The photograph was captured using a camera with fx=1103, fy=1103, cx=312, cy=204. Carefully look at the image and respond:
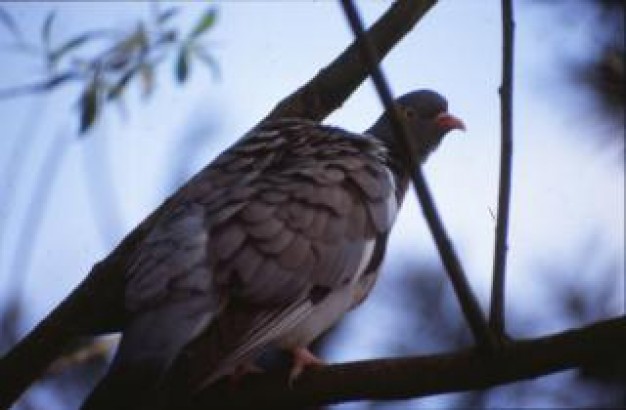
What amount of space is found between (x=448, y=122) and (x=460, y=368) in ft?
8.05

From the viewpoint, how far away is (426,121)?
515 cm

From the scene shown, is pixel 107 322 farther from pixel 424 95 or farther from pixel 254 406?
pixel 424 95

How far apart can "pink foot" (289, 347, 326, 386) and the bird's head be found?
72.3 inches

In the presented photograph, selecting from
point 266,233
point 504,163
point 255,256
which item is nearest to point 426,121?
point 266,233

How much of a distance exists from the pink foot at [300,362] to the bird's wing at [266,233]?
134mm

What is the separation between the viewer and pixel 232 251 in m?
3.28

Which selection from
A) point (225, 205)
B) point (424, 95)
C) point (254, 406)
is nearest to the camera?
point (254, 406)

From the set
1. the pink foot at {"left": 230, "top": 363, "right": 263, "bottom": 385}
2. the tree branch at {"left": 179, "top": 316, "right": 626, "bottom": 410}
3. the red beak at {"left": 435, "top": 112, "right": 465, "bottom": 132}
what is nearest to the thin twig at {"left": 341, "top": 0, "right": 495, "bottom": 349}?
the tree branch at {"left": 179, "top": 316, "right": 626, "bottom": 410}

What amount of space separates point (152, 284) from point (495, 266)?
0.99 m

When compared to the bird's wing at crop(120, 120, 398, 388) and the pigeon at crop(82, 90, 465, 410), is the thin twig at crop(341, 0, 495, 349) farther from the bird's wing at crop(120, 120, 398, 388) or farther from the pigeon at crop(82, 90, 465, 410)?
the bird's wing at crop(120, 120, 398, 388)

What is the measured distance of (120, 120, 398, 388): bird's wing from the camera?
3131 millimetres

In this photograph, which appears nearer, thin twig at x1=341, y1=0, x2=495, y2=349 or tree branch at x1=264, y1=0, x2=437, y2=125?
thin twig at x1=341, y1=0, x2=495, y2=349

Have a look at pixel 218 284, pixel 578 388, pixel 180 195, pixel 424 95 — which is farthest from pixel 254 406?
pixel 424 95

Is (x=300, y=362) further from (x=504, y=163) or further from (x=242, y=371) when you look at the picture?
(x=504, y=163)
